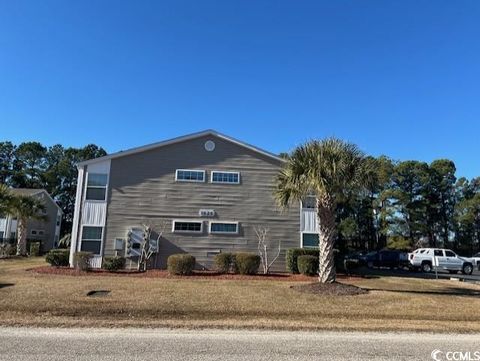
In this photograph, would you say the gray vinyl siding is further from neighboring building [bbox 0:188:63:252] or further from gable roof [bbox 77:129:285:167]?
neighboring building [bbox 0:188:63:252]

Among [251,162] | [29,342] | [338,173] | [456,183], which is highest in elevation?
[456,183]

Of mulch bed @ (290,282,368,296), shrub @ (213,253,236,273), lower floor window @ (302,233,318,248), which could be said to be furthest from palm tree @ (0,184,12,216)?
mulch bed @ (290,282,368,296)

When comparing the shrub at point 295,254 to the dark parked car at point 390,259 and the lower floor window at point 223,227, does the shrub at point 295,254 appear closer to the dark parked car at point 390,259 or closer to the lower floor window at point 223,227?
the lower floor window at point 223,227

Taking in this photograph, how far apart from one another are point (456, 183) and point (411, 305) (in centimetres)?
4666

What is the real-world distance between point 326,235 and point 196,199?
8.53 m

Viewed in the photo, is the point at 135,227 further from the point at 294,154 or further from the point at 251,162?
the point at 294,154

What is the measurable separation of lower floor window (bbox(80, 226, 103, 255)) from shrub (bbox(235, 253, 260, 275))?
276 inches

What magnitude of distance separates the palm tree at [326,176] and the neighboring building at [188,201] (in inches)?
260

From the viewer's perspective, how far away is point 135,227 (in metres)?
20.5

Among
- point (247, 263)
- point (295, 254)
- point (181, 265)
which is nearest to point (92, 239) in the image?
point (181, 265)

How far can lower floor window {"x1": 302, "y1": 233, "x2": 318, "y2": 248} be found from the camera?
21344 mm

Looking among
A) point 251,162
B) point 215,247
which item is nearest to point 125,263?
point 215,247

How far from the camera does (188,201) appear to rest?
68.9 feet

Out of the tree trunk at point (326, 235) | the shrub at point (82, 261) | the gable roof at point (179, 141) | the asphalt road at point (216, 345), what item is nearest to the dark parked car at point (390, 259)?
the gable roof at point (179, 141)
